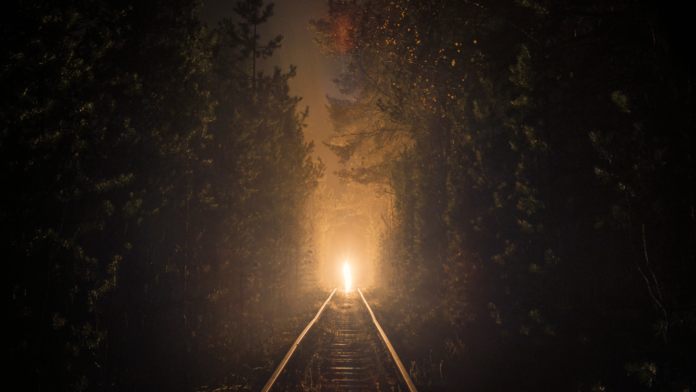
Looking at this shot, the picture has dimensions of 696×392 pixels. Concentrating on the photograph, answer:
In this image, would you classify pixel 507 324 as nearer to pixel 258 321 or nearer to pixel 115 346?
pixel 115 346

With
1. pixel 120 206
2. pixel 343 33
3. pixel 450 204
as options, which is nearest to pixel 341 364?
pixel 450 204

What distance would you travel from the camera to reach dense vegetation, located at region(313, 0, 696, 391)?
433cm

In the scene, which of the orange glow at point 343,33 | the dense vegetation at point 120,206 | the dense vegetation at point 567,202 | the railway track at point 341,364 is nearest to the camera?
the dense vegetation at point 120,206

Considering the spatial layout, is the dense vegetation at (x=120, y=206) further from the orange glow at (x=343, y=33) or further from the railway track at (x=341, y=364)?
the orange glow at (x=343, y=33)

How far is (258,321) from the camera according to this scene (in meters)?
12.9

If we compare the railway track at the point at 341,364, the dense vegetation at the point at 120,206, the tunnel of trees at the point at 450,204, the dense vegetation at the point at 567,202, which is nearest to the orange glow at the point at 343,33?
the tunnel of trees at the point at 450,204

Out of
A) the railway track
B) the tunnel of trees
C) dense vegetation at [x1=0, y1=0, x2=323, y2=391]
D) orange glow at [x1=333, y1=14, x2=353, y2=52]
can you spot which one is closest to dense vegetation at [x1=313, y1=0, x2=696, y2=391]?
the tunnel of trees

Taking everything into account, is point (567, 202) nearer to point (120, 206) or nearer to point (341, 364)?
point (341, 364)

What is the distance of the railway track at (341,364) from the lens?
6.11 m

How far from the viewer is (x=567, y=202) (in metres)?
5.82

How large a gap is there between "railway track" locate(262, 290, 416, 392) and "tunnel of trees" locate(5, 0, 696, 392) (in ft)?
1.74

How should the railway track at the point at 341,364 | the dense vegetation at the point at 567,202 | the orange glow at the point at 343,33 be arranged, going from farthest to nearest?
the orange glow at the point at 343,33
the railway track at the point at 341,364
the dense vegetation at the point at 567,202

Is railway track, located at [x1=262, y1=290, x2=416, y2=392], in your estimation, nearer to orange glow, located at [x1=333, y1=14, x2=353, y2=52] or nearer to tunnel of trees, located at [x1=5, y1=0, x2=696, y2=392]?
tunnel of trees, located at [x1=5, y1=0, x2=696, y2=392]

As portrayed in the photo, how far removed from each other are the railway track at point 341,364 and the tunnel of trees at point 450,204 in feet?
1.74
